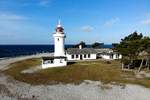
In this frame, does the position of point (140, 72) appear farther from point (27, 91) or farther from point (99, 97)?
point (27, 91)

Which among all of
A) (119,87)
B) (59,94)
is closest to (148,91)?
(119,87)

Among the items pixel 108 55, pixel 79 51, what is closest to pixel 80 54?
pixel 79 51

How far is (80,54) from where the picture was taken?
7081cm

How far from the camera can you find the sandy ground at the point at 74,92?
3166 cm

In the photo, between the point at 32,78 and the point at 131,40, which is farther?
the point at 131,40

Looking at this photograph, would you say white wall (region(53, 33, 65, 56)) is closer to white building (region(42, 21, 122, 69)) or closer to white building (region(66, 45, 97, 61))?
white building (region(42, 21, 122, 69))

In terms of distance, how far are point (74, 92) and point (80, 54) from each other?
3712 centimetres

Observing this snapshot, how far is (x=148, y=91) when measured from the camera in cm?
3472

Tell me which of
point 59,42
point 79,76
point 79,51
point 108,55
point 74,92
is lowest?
point 74,92

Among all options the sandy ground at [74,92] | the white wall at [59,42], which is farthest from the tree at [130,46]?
the white wall at [59,42]

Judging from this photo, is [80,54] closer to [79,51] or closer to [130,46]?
[79,51]

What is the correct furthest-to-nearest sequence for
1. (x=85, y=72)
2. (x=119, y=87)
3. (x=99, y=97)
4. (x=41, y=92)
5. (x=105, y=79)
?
(x=85, y=72)
(x=105, y=79)
(x=119, y=87)
(x=41, y=92)
(x=99, y=97)

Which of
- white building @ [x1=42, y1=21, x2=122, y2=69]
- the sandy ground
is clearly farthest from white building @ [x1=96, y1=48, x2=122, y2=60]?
the sandy ground

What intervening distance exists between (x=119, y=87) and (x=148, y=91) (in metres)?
4.27
